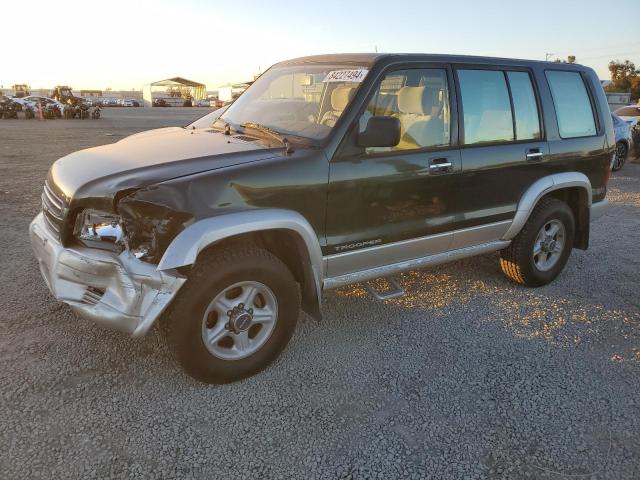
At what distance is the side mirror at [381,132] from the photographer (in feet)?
9.64

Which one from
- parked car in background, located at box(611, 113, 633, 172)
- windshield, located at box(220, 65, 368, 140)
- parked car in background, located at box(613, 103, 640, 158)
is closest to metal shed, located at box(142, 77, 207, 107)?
parked car in background, located at box(613, 103, 640, 158)

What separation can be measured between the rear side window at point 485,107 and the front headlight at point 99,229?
255 cm

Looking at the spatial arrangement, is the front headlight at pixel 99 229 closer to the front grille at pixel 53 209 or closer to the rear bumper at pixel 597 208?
the front grille at pixel 53 209

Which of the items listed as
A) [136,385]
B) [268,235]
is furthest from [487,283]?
[136,385]

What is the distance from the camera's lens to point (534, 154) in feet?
13.3

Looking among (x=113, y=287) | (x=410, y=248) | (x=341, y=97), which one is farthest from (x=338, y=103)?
(x=113, y=287)

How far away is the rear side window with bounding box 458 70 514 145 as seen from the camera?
12.1ft

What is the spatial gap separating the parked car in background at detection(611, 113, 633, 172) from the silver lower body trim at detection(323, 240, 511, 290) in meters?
9.07

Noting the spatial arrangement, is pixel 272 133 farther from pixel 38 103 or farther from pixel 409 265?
pixel 38 103

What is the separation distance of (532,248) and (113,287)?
351 cm

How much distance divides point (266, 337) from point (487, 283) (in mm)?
2547

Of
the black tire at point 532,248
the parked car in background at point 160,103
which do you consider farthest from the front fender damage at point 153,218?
the parked car in background at point 160,103

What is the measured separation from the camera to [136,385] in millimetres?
2873

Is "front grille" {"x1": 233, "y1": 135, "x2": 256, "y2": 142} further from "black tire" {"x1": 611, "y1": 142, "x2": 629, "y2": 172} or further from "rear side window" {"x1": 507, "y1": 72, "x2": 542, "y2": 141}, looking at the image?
"black tire" {"x1": 611, "y1": 142, "x2": 629, "y2": 172}
